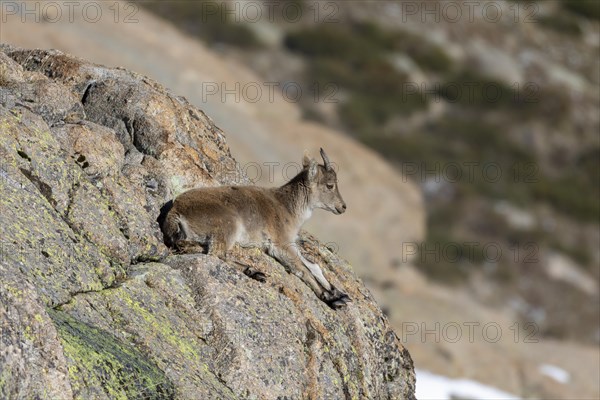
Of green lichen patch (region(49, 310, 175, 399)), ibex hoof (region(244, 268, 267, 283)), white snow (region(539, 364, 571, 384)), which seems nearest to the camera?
green lichen patch (region(49, 310, 175, 399))

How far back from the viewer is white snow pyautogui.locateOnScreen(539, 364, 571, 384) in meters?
26.6

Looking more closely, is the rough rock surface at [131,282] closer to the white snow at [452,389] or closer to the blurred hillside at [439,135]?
the white snow at [452,389]

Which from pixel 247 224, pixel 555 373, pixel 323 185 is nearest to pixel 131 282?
pixel 247 224

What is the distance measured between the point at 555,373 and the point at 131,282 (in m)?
19.3

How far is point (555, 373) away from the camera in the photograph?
27.4 metres

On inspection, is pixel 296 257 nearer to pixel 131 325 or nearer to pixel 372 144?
pixel 131 325

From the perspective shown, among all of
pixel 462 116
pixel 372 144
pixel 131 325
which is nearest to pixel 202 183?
pixel 131 325

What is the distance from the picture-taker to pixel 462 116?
65125 millimetres

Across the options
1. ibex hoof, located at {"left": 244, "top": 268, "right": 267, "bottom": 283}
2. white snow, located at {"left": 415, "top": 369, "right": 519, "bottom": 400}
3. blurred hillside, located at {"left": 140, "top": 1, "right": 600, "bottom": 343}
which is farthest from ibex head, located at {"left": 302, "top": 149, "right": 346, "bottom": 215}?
blurred hillside, located at {"left": 140, "top": 1, "right": 600, "bottom": 343}

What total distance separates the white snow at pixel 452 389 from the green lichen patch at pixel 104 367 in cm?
1432

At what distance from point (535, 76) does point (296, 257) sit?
57.6 metres

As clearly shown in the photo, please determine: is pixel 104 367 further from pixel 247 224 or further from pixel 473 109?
pixel 473 109

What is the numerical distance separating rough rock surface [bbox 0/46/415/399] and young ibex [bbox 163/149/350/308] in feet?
0.77

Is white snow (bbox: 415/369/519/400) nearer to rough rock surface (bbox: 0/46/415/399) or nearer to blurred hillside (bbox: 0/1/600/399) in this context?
blurred hillside (bbox: 0/1/600/399)
